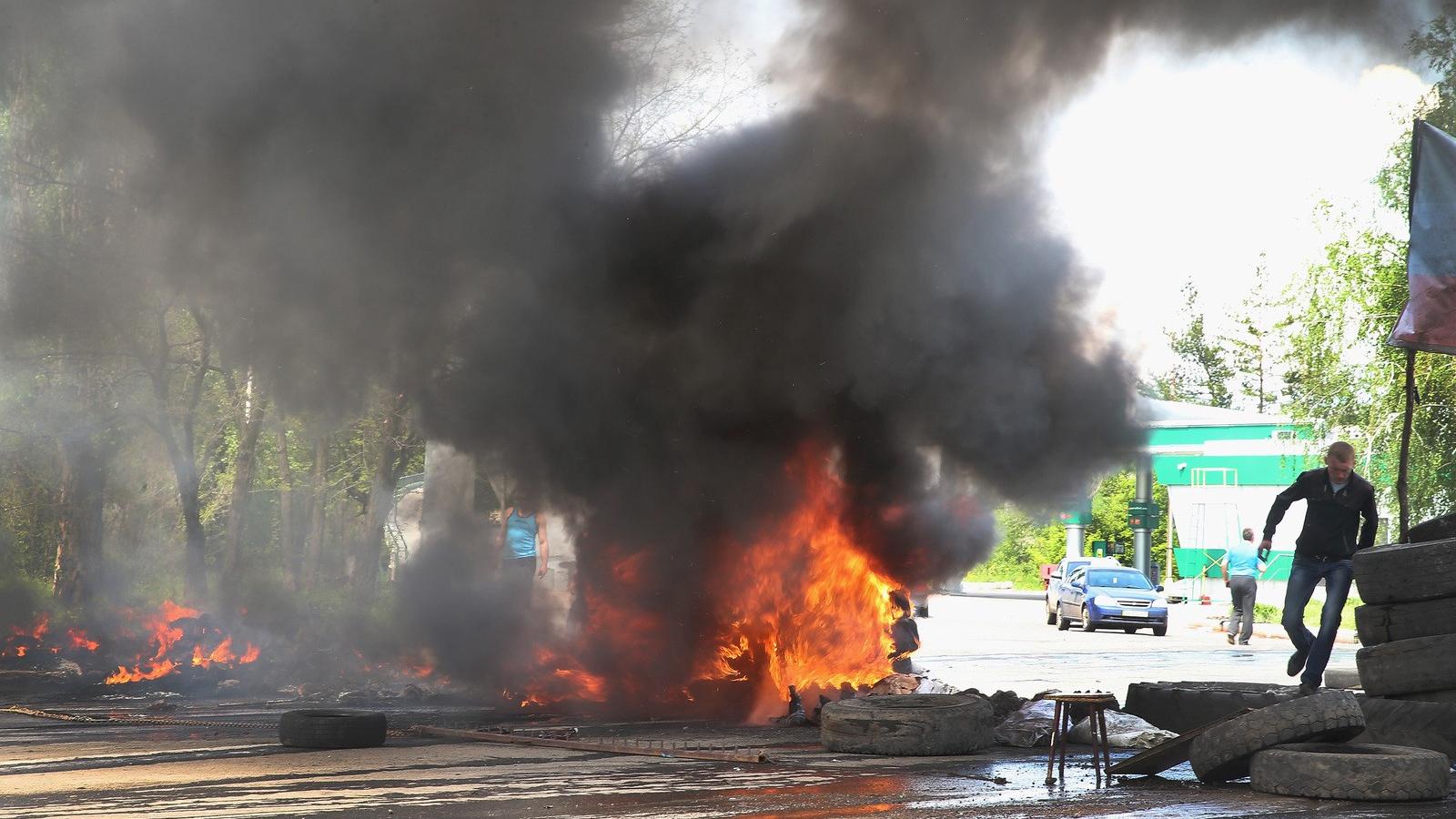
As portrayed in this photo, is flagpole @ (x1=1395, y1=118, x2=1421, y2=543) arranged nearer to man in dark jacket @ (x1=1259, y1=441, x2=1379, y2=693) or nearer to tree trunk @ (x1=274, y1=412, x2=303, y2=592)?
man in dark jacket @ (x1=1259, y1=441, x2=1379, y2=693)

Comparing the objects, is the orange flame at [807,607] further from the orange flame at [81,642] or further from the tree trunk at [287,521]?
the tree trunk at [287,521]

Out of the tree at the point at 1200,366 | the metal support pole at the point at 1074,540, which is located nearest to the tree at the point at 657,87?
the metal support pole at the point at 1074,540

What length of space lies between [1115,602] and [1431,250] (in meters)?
20.2

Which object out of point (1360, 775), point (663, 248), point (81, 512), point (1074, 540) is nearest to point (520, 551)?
point (663, 248)

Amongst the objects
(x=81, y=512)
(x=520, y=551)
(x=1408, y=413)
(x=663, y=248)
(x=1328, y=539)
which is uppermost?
(x=663, y=248)

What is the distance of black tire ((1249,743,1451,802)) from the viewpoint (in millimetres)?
7324

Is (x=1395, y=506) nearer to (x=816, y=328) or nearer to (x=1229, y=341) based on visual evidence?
(x=816, y=328)

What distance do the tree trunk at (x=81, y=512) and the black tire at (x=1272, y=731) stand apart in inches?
765

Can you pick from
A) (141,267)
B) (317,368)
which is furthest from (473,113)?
(141,267)

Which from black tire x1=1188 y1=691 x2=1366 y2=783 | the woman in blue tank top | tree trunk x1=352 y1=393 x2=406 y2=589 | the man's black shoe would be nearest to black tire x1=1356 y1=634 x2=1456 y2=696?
black tire x1=1188 y1=691 x2=1366 y2=783

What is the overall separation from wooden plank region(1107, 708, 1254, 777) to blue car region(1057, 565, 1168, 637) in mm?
21674

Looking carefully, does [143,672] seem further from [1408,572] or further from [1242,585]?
[1242,585]

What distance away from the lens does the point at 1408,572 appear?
914 centimetres

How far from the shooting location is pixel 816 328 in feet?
42.0
